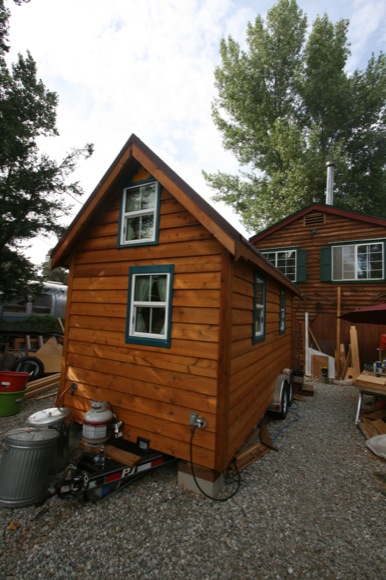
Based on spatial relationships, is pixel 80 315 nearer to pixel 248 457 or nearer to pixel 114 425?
pixel 114 425

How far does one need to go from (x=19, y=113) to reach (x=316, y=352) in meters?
16.5

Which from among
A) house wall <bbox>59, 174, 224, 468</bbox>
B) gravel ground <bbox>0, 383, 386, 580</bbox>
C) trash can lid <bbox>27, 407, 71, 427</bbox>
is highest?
house wall <bbox>59, 174, 224, 468</bbox>

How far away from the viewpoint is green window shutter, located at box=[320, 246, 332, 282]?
12.2 m

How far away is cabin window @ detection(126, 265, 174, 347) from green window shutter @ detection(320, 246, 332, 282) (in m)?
10.1

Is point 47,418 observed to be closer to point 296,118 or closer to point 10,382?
point 10,382

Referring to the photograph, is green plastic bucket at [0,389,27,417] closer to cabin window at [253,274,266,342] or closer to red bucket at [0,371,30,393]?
red bucket at [0,371,30,393]

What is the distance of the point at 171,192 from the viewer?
4121 mm

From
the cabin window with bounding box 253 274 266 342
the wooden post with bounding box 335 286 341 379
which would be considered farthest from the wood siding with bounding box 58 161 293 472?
the wooden post with bounding box 335 286 341 379

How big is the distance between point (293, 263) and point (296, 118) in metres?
16.6

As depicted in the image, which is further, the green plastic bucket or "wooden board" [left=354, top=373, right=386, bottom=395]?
the green plastic bucket

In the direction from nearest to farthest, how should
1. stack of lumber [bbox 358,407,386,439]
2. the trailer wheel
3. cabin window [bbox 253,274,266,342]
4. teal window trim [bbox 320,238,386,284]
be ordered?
1. cabin window [bbox 253,274,266,342]
2. stack of lumber [bbox 358,407,386,439]
3. the trailer wheel
4. teal window trim [bbox 320,238,386,284]

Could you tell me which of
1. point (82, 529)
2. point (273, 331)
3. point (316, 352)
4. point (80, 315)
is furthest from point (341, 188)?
point (82, 529)

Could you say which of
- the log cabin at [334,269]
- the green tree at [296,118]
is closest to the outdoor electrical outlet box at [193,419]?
the log cabin at [334,269]

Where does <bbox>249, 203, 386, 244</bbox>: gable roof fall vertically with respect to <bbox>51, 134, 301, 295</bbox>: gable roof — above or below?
above
